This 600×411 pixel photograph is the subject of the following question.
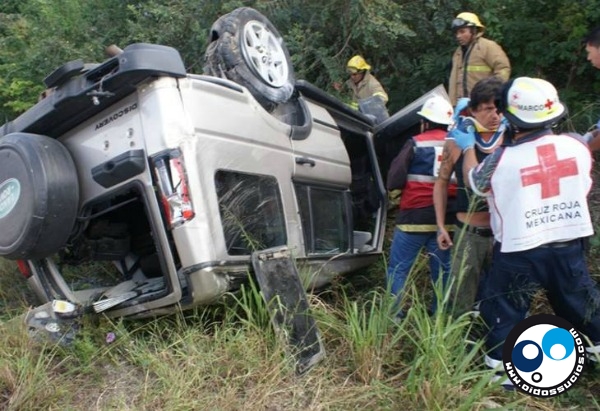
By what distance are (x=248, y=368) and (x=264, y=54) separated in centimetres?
200

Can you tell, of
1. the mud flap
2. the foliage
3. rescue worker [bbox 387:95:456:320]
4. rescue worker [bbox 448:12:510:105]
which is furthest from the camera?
the foliage

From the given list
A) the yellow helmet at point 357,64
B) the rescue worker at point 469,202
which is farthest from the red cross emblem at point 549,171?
the yellow helmet at point 357,64

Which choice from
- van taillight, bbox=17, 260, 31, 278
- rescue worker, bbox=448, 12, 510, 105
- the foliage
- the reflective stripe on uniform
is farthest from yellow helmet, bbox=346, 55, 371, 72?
van taillight, bbox=17, 260, 31, 278

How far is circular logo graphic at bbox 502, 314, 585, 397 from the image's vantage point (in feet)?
8.37

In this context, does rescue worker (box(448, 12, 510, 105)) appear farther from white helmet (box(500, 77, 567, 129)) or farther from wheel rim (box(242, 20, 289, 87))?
white helmet (box(500, 77, 567, 129))

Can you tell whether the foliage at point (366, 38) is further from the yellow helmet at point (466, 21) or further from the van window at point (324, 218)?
the van window at point (324, 218)

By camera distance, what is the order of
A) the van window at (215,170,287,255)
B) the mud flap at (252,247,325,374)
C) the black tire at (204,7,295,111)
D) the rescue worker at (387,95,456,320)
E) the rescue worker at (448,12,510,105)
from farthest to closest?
the rescue worker at (448,12,510,105)
the rescue worker at (387,95,456,320)
the black tire at (204,7,295,111)
the van window at (215,170,287,255)
the mud flap at (252,247,325,374)

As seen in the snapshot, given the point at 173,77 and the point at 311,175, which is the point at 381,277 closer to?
the point at 311,175

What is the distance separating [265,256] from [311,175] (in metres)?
0.81

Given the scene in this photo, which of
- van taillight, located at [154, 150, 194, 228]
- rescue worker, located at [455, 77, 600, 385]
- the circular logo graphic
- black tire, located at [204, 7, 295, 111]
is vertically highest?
black tire, located at [204, 7, 295, 111]

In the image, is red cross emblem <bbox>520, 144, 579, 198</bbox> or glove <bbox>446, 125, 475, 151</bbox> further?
glove <bbox>446, 125, 475, 151</bbox>

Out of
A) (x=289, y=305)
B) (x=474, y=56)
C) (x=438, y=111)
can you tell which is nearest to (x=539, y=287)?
(x=289, y=305)

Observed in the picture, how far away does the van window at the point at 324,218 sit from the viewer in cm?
374

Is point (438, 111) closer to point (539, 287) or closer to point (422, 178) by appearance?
point (422, 178)
